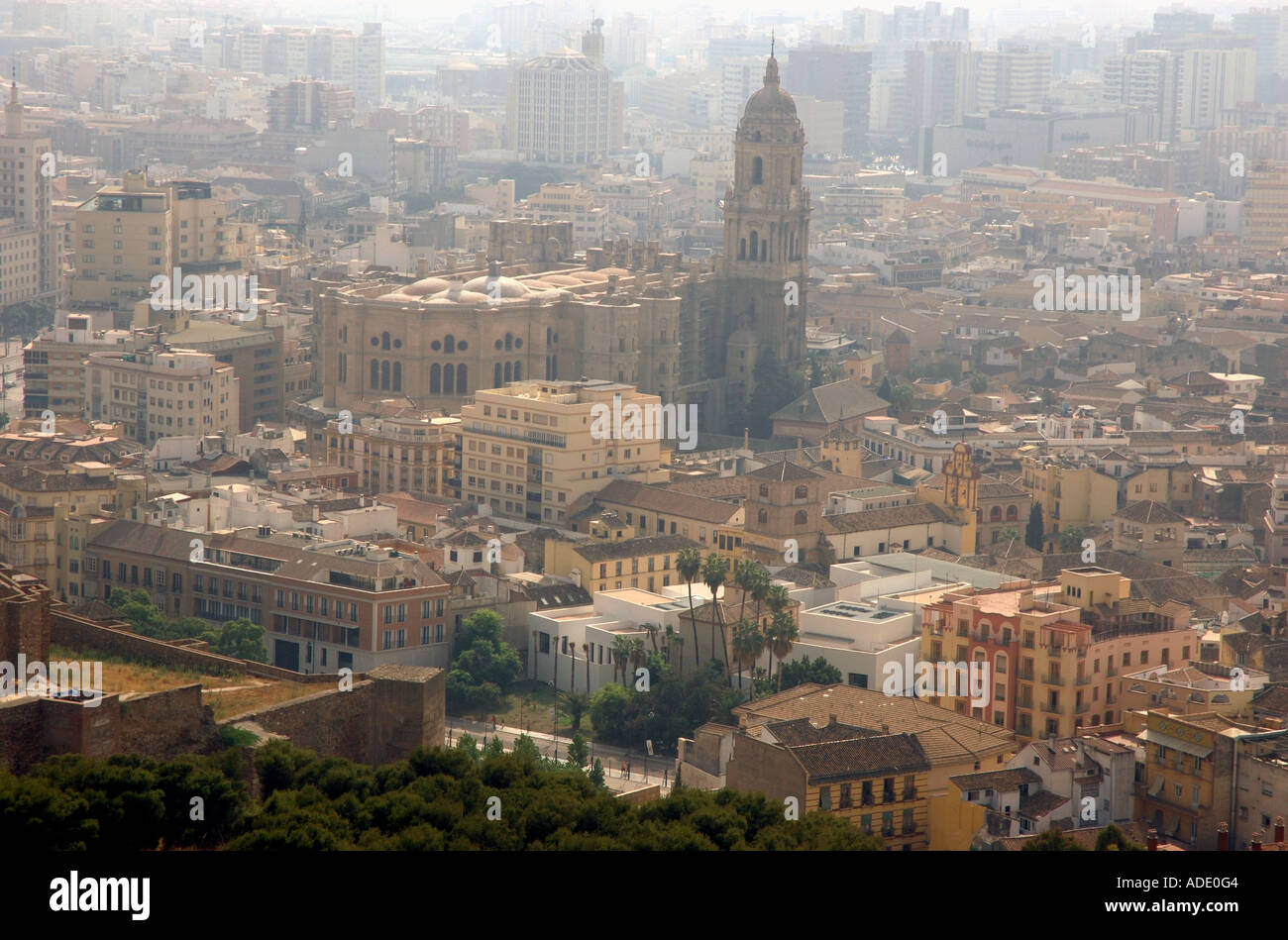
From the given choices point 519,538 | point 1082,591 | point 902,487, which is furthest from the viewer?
point 902,487

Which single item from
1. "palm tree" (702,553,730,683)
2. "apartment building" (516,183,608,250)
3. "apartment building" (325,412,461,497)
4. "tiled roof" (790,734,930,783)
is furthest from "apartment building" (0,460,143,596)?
"apartment building" (516,183,608,250)

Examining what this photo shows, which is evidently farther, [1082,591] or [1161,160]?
[1161,160]

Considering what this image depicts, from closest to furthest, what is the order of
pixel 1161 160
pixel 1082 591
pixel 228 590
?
pixel 1082 591 → pixel 228 590 → pixel 1161 160

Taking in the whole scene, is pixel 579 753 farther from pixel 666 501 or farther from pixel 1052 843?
pixel 666 501
